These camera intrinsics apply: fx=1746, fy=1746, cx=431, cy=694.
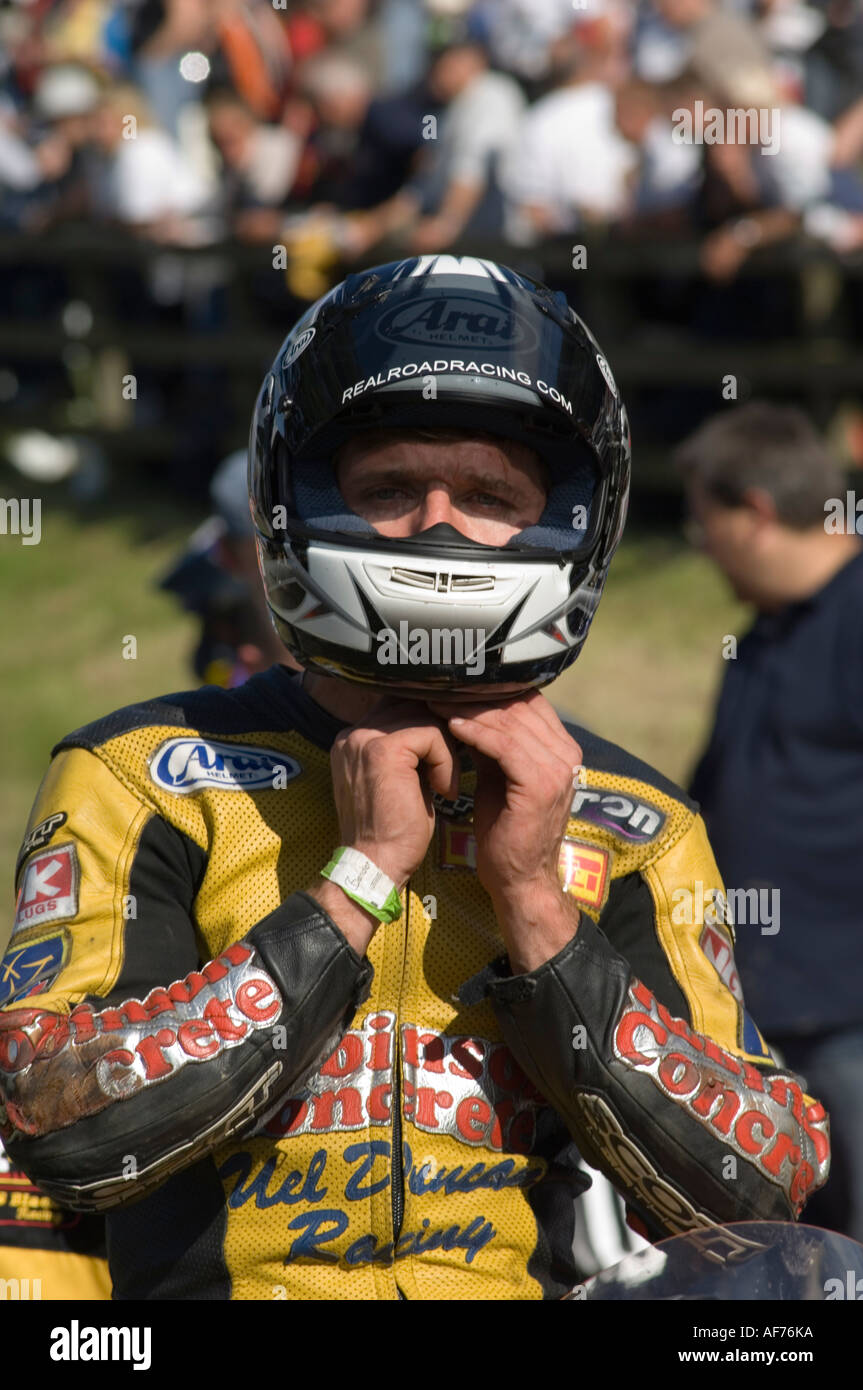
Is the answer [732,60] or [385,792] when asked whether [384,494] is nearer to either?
[385,792]

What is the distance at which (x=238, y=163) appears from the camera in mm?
12398

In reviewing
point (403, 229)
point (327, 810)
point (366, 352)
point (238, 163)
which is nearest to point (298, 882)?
point (327, 810)

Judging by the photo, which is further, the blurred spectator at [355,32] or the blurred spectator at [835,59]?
the blurred spectator at [355,32]

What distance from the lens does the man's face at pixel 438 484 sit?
255 cm

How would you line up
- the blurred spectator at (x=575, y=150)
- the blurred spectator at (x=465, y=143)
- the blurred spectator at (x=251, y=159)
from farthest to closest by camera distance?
the blurred spectator at (x=251, y=159)
the blurred spectator at (x=465, y=143)
the blurred spectator at (x=575, y=150)

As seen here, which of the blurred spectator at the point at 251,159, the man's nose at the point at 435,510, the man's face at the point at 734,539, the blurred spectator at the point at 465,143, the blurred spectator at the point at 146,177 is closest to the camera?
the man's nose at the point at 435,510

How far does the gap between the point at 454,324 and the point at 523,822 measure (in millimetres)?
738

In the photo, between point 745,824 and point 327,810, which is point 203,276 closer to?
point 745,824

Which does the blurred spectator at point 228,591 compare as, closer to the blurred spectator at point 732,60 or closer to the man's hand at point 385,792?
the man's hand at point 385,792

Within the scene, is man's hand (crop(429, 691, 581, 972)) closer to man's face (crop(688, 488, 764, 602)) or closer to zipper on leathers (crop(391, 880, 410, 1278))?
zipper on leathers (crop(391, 880, 410, 1278))

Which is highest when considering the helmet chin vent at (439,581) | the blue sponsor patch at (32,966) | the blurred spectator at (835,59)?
the blurred spectator at (835,59)

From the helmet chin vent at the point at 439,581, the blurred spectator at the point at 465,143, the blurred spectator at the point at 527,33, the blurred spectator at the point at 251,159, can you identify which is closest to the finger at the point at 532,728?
the helmet chin vent at the point at 439,581

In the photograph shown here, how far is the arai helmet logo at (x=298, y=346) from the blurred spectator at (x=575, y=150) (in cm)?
816

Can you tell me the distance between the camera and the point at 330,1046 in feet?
7.88
